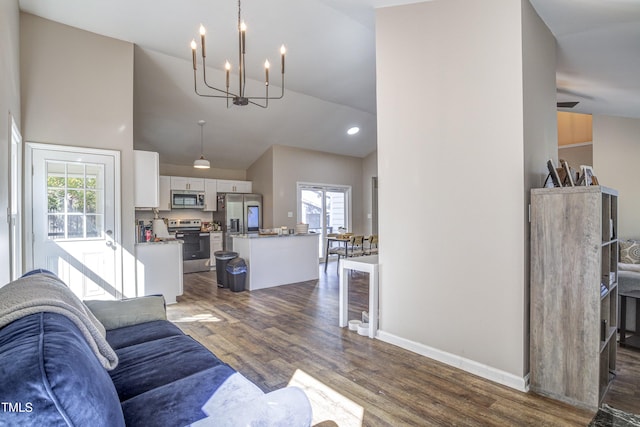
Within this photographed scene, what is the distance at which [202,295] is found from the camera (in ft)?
16.6

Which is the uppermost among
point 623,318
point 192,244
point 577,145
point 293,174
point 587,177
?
point 577,145

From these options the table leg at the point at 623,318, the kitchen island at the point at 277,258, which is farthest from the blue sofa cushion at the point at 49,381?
the kitchen island at the point at 277,258

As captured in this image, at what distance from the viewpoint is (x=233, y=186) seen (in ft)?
26.1

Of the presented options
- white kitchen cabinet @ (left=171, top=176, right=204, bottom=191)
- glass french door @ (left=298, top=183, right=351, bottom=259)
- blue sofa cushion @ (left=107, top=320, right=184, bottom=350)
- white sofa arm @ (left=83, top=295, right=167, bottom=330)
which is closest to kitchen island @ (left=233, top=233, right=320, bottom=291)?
glass french door @ (left=298, top=183, right=351, bottom=259)

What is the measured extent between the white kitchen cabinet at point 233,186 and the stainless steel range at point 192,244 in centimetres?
100

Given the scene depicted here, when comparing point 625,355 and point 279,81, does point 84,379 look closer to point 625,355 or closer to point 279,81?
point 625,355

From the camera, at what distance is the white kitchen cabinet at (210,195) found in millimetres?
7512

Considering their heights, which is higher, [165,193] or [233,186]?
[233,186]

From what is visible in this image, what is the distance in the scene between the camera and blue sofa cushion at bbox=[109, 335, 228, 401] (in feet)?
4.87

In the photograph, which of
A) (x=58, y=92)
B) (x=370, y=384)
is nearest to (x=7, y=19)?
(x=58, y=92)

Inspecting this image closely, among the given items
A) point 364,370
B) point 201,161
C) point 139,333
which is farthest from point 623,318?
point 201,161

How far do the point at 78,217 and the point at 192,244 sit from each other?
326 cm

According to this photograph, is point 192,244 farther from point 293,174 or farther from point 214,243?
point 293,174

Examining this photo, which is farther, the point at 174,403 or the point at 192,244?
the point at 192,244
